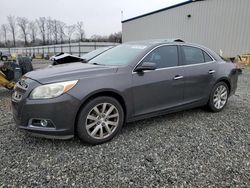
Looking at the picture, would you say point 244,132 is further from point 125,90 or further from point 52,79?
point 52,79

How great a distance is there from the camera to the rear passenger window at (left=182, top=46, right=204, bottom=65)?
4.23 metres

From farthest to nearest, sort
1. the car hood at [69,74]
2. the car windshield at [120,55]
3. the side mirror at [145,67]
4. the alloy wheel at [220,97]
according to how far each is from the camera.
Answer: the alloy wheel at [220,97] → the car windshield at [120,55] → the side mirror at [145,67] → the car hood at [69,74]

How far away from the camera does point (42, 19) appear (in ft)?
268

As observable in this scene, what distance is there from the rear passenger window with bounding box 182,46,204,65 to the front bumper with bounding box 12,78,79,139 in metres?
2.28

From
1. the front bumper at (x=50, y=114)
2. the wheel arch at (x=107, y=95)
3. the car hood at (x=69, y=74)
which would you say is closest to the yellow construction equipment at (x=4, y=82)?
the car hood at (x=69, y=74)

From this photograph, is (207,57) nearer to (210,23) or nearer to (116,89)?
(116,89)

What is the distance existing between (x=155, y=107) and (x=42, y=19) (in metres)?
87.7

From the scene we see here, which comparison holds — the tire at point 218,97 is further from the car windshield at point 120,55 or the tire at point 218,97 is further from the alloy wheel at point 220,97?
the car windshield at point 120,55

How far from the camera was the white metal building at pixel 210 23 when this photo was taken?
54.8 ft

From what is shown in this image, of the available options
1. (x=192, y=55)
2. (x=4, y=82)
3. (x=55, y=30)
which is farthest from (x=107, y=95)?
(x=55, y=30)

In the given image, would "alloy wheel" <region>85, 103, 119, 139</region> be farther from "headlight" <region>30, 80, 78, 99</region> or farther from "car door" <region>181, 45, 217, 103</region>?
"car door" <region>181, 45, 217, 103</region>

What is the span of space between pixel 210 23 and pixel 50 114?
19.0 m

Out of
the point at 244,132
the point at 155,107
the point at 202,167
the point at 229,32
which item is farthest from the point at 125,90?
the point at 229,32

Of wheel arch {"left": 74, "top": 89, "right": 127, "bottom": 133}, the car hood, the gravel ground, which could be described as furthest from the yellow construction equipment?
wheel arch {"left": 74, "top": 89, "right": 127, "bottom": 133}
